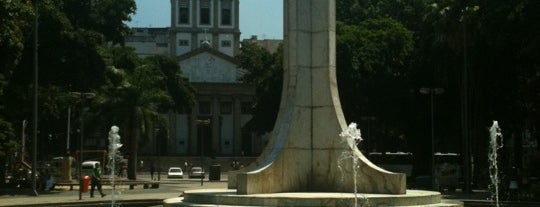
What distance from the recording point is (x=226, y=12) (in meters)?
114

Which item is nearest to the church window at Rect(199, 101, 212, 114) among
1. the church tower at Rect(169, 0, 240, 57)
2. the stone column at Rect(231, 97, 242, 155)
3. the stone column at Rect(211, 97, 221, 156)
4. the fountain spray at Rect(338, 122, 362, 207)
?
the stone column at Rect(211, 97, 221, 156)

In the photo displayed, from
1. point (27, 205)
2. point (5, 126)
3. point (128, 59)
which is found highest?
point (128, 59)

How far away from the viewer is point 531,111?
38.3 m

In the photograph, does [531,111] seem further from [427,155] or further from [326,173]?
[326,173]

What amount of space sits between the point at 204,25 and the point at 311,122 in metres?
95.4

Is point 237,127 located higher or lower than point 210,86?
lower

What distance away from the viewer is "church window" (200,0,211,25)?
373 feet

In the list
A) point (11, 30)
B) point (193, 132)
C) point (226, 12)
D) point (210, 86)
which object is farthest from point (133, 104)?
point (226, 12)

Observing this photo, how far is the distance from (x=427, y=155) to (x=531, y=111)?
1399 cm

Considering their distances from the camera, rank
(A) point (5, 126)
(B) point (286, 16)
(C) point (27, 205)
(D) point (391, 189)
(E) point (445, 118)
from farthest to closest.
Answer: (E) point (445, 118) → (A) point (5, 126) → (C) point (27, 205) → (B) point (286, 16) → (D) point (391, 189)

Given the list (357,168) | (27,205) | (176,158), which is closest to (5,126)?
(27,205)

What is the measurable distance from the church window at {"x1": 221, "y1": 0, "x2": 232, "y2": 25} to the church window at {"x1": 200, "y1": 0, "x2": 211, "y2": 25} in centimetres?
181

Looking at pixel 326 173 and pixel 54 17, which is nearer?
pixel 326 173

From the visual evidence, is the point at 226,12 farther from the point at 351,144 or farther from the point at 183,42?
the point at 351,144
